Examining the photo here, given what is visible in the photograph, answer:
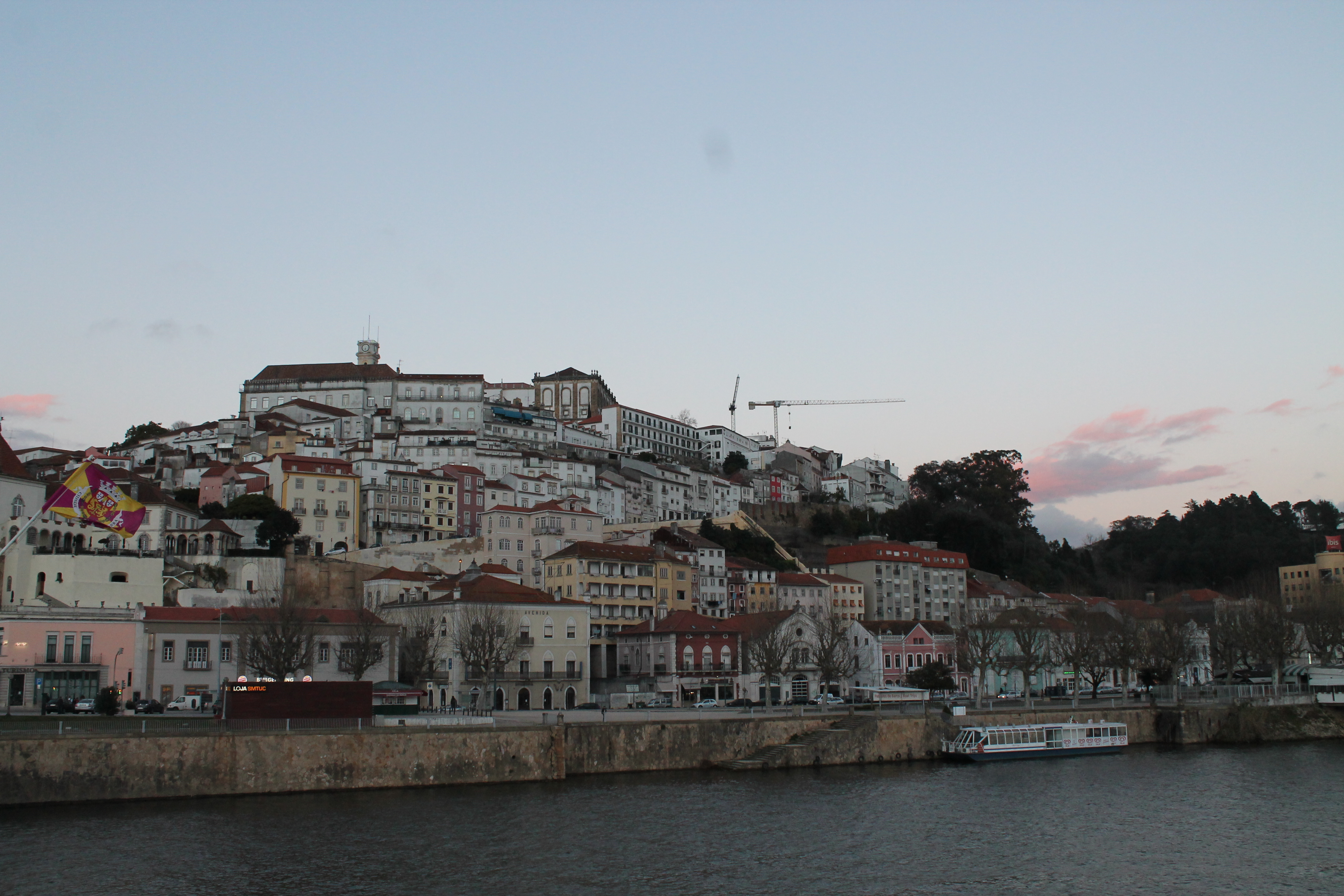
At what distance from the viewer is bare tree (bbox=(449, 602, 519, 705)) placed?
57688 millimetres

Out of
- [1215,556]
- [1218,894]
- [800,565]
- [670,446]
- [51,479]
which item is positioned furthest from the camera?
[670,446]

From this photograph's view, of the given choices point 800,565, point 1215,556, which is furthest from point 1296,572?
point 800,565

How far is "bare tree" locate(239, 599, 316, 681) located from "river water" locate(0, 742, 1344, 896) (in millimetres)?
14202

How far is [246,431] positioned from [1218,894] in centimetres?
9678

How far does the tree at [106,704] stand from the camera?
152 feet

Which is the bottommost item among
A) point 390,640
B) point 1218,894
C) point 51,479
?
point 1218,894

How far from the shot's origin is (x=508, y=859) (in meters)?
28.9

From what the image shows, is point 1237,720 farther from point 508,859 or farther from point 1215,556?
point 1215,556

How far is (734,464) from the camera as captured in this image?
146250 millimetres

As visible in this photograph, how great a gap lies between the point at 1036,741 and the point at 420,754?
92.4ft

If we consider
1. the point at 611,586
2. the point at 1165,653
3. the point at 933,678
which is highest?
the point at 611,586

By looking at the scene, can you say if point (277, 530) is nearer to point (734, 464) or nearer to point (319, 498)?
point (319, 498)

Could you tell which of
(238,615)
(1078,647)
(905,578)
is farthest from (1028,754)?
(905,578)

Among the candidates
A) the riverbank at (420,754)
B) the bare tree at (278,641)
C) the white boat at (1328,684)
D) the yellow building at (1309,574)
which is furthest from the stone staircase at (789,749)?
the yellow building at (1309,574)
